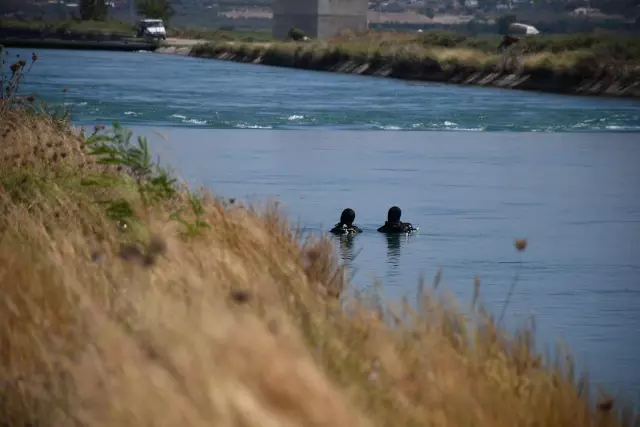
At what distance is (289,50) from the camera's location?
7531 centimetres

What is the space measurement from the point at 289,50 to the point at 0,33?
49.6 feet

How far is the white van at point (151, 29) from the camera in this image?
98.3m

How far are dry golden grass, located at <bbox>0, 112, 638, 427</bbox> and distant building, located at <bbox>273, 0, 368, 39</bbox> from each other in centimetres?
9468

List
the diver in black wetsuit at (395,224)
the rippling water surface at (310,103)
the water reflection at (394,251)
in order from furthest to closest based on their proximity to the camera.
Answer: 1. the rippling water surface at (310,103)
2. the diver in black wetsuit at (395,224)
3. the water reflection at (394,251)

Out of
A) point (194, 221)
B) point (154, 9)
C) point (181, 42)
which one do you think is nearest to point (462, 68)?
point (181, 42)

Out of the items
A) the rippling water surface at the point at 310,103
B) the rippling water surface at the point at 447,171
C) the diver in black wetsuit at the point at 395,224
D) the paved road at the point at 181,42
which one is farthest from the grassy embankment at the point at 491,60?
the diver in black wetsuit at the point at 395,224

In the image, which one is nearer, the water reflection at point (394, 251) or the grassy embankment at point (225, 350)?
the grassy embankment at point (225, 350)

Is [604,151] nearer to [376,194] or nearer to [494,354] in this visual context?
[376,194]

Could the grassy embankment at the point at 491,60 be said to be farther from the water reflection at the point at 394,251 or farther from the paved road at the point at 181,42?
the water reflection at the point at 394,251

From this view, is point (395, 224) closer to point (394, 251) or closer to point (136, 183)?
point (394, 251)

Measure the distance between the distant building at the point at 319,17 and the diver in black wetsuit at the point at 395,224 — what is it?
277 feet

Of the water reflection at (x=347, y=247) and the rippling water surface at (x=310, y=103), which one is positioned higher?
the water reflection at (x=347, y=247)

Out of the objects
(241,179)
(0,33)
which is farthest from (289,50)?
(241,179)

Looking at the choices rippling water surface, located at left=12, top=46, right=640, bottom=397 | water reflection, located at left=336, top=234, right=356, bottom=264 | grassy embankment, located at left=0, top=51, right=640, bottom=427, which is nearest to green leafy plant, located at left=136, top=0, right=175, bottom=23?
rippling water surface, located at left=12, top=46, right=640, bottom=397
